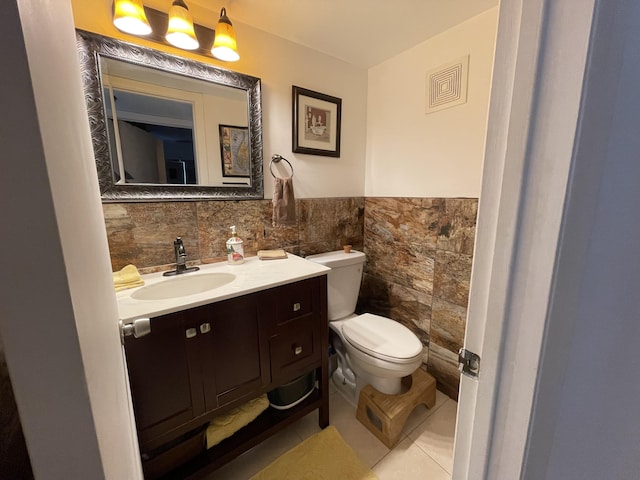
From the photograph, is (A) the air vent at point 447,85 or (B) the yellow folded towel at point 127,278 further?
(A) the air vent at point 447,85

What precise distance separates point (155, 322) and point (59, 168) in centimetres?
73

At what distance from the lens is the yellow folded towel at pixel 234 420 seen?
Result: 113 cm

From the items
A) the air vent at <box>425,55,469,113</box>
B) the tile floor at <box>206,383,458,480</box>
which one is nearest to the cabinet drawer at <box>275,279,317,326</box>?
the tile floor at <box>206,383,458,480</box>

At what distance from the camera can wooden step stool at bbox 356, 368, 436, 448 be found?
135cm

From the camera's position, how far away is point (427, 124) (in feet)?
5.31

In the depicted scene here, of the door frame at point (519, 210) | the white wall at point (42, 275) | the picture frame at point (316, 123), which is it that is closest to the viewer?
the white wall at point (42, 275)

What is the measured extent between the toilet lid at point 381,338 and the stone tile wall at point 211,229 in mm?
566

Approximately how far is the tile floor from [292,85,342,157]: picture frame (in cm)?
166

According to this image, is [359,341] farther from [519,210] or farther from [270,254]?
[519,210]

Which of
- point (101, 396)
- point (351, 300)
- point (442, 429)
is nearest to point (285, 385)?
point (351, 300)

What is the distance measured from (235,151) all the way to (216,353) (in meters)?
1.04

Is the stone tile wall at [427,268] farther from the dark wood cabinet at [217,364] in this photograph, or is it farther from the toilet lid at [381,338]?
the dark wood cabinet at [217,364]

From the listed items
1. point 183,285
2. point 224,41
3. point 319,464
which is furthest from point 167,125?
point 319,464

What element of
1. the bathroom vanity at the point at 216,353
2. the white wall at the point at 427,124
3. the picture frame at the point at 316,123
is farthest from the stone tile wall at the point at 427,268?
the bathroom vanity at the point at 216,353
